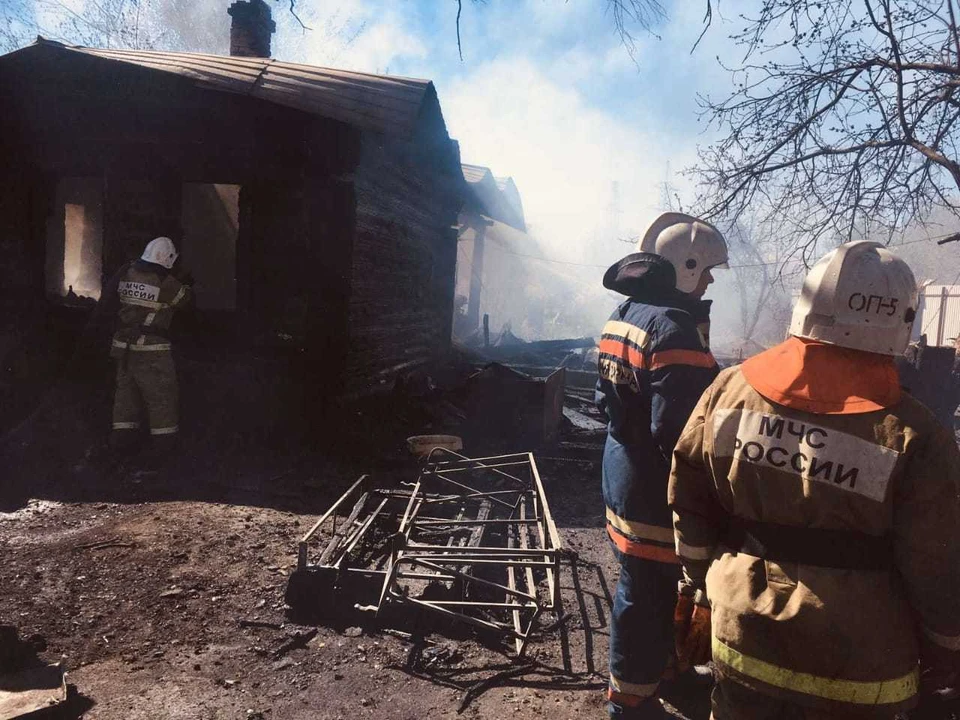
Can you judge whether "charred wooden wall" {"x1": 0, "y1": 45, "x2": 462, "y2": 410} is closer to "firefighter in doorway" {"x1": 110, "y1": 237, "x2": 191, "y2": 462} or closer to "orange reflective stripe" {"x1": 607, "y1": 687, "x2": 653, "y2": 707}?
"firefighter in doorway" {"x1": 110, "y1": 237, "x2": 191, "y2": 462}

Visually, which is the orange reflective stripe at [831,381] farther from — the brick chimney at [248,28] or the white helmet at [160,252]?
the brick chimney at [248,28]

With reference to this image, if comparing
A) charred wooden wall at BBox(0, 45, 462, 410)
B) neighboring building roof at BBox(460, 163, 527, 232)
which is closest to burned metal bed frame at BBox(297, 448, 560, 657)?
charred wooden wall at BBox(0, 45, 462, 410)

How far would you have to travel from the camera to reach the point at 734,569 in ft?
5.85

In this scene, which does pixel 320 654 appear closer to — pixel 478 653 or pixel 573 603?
pixel 478 653

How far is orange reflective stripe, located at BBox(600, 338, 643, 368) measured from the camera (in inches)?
106

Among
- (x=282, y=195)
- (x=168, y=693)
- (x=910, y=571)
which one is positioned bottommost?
(x=168, y=693)

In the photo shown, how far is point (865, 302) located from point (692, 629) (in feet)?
4.24

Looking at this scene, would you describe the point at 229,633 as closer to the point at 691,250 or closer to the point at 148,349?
the point at 691,250

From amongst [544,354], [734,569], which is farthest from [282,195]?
[544,354]

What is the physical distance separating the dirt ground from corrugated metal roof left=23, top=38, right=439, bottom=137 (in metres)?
4.58

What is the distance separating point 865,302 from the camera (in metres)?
1.68

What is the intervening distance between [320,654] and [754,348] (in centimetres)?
2700

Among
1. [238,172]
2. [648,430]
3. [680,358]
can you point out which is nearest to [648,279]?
[680,358]

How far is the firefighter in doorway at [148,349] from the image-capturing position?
6.78 metres
